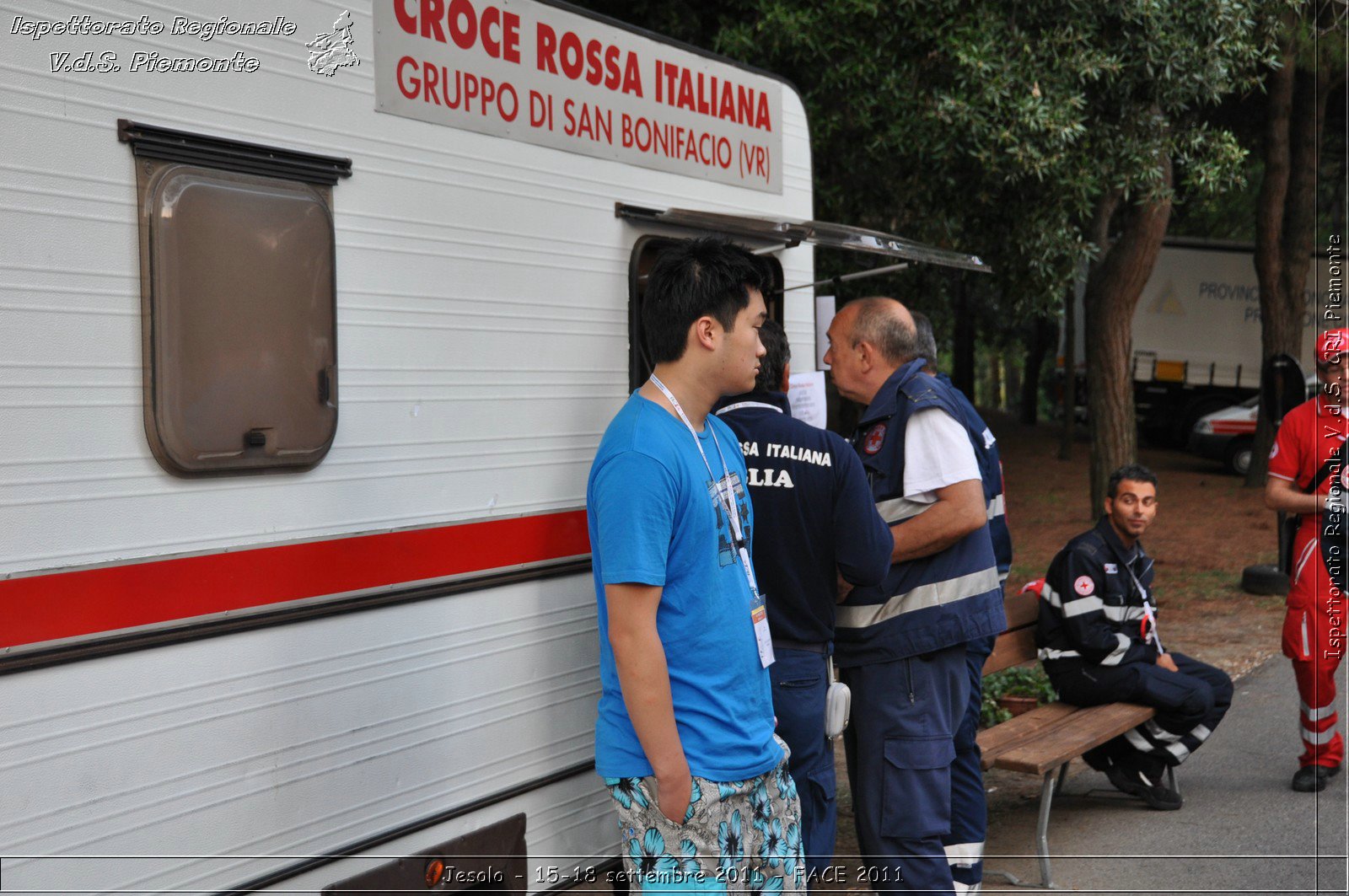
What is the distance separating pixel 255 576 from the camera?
2807 millimetres

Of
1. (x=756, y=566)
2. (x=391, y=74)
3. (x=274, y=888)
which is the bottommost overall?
(x=274, y=888)

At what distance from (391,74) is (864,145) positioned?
5.78 metres

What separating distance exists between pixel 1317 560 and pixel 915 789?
2.85 m

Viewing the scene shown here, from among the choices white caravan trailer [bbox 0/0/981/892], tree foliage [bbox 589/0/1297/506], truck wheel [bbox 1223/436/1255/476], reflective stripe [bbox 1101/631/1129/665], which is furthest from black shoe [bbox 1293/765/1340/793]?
truck wheel [bbox 1223/436/1255/476]

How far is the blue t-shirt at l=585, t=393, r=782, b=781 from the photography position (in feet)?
7.87

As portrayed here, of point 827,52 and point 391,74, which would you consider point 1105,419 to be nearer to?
point 827,52

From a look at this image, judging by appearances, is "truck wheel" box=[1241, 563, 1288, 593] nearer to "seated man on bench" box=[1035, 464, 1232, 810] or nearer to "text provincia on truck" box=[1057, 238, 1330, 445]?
"seated man on bench" box=[1035, 464, 1232, 810]

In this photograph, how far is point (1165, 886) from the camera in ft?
14.6

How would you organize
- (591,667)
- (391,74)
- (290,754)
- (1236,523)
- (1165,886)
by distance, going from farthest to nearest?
(1236,523) → (1165,886) → (591,667) → (391,74) → (290,754)

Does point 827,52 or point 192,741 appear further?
point 827,52

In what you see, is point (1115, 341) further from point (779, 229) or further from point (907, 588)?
point (907, 588)

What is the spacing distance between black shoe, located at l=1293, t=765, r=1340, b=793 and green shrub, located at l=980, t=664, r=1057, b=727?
1269 mm

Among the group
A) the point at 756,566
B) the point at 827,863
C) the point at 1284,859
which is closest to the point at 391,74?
the point at 756,566

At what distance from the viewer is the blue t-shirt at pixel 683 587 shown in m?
2.40
